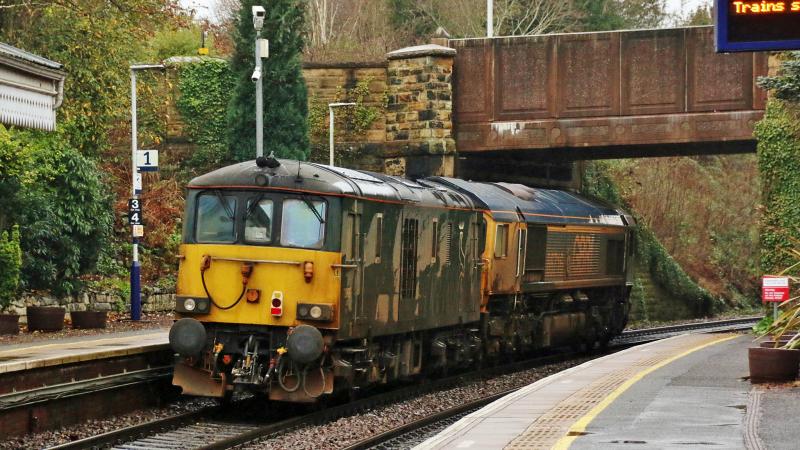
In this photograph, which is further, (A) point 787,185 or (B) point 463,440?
(A) point 787,185

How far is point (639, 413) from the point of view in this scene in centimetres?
1527

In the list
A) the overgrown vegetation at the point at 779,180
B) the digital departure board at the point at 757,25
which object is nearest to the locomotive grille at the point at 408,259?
the digital departure board at the point at 757,25

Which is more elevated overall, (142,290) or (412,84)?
(412,84)

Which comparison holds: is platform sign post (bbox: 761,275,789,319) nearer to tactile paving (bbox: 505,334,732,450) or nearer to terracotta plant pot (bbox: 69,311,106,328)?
tactile paving (bbox: 505,334,732,450)

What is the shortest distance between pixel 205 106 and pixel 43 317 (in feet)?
48.5

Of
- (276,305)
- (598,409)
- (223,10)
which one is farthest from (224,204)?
(223,10)

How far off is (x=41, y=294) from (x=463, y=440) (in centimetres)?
2071

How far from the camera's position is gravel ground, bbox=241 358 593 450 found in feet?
52.2

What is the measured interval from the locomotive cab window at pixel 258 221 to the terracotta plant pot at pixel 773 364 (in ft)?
21.6

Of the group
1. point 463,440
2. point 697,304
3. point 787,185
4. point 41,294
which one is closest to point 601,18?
point 697,304

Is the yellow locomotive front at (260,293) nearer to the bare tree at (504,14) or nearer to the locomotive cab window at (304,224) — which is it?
the locomotive cab window at (304,224)

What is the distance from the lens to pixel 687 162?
5988cm

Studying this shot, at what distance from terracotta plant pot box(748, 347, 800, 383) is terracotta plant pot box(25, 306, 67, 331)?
16.2 metres

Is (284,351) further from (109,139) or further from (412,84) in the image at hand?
(109,139)
